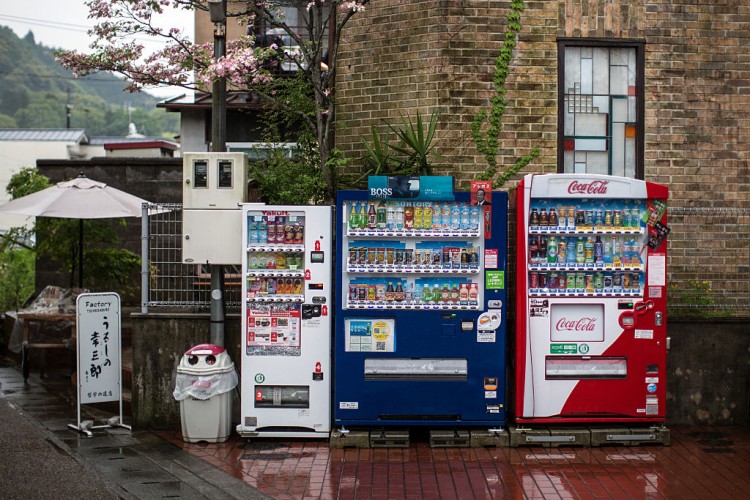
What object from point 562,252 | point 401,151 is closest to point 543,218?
point 562,252

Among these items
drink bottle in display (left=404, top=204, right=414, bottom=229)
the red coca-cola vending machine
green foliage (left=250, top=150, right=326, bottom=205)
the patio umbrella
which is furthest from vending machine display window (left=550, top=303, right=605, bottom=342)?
the patio umbrella

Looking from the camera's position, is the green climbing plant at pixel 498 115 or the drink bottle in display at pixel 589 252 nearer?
the drink bottle in display at pixel 589 252

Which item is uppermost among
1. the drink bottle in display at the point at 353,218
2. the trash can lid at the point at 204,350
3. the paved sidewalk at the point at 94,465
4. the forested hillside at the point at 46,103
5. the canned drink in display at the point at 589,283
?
the forested hillside at the point at 46,103

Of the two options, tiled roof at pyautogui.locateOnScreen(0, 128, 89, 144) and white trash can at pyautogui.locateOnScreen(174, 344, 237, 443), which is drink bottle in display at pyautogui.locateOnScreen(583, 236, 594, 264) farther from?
tiled roof at pyautogui.locateOnScreen(0, 128, 89, 144)

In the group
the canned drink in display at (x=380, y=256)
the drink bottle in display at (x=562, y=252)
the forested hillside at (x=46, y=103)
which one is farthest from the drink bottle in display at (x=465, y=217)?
the forested hillside at (x=46, y=103)

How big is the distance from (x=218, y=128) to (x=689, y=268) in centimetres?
626

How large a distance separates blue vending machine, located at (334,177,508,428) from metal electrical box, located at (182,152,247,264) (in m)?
1.28

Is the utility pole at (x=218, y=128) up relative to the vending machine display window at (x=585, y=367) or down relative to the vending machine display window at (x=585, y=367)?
up

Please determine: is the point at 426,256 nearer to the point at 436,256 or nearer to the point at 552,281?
the point at 436,256

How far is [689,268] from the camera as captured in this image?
37.4ft

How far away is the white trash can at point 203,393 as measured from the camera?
1002cm

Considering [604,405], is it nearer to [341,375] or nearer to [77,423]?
[341,375]

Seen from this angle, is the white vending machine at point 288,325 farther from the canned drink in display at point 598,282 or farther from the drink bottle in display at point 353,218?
the canned drink in display at point 598,282

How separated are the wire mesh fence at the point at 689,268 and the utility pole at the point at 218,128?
0.64 meters
